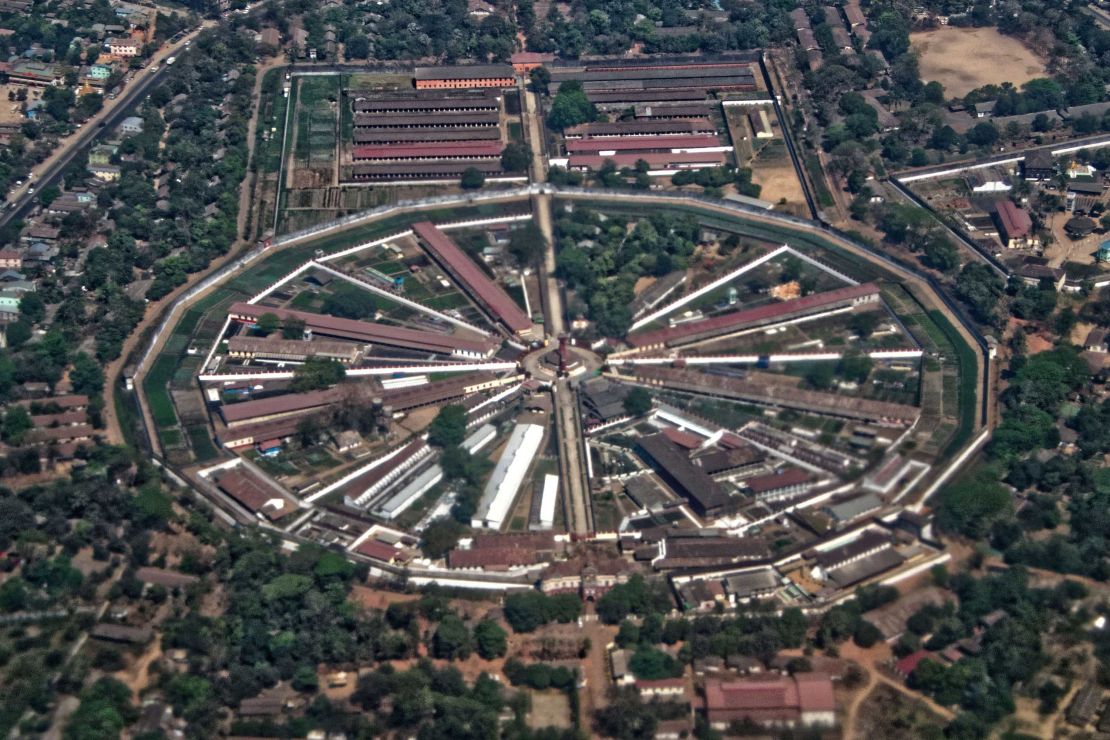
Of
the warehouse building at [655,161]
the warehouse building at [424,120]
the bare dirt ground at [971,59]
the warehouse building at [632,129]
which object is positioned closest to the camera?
the warehouse building at [655,161]

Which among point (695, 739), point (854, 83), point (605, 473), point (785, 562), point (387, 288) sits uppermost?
point (854, 83)

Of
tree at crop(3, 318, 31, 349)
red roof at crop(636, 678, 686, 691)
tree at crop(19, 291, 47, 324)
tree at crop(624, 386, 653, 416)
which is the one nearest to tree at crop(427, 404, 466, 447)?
tree at crop(624, 386, 653, 416)

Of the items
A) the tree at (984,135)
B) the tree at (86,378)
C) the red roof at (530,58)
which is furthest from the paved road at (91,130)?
the tree at (984,135)

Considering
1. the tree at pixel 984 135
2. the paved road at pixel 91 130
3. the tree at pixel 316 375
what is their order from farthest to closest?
the tree at pixel 984 135
the paved road at pixel 91 130
the tree at pixel 316 375

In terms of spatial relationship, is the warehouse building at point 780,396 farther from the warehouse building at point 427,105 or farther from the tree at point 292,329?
the warehouse building at point 427,105

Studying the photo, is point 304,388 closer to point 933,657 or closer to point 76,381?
point 76,381

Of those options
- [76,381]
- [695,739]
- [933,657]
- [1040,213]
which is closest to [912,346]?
[1040,213]

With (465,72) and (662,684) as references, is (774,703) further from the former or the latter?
(465,72)
